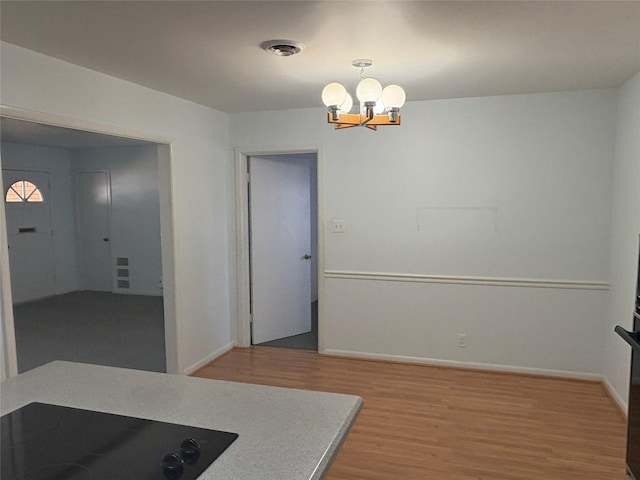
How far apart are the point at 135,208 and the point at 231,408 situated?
22.3 feet

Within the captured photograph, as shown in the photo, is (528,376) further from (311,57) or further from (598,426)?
(311,57)

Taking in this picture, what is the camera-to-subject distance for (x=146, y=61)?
286 cm

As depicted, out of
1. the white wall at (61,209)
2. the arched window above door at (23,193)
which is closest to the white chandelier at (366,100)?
the arched window above door at (23,193)

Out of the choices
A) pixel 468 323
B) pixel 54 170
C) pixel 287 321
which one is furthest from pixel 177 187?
pixel 54 170

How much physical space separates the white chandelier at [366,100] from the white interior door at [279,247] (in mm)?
2065

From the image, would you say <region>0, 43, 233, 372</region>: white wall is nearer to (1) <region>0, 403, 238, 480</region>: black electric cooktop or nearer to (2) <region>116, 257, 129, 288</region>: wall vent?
(1) <region>0, 403, 238, 480</region>: black electric cooktop

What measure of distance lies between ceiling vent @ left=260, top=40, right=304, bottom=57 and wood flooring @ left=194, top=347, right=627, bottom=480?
90.7 inches

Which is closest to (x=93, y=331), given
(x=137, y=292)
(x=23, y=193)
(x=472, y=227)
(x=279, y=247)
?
(x=137, y=292)

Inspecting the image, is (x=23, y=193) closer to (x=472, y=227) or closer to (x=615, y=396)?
(x=472, y=227)

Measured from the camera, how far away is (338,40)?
2461 millimetres

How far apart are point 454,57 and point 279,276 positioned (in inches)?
121

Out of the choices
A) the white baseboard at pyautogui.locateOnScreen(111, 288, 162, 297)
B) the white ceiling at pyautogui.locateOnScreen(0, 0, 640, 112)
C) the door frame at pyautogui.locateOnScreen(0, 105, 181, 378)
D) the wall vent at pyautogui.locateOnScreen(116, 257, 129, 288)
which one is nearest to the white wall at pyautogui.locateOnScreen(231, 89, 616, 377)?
the white ceiling at pyautogui.locateOnScreen(0, 0, 640, 112)

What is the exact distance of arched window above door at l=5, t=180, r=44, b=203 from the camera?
6945 millimetres

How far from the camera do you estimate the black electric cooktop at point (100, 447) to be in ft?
3.51
